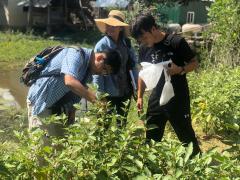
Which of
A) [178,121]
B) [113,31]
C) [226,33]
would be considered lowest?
[178,121]

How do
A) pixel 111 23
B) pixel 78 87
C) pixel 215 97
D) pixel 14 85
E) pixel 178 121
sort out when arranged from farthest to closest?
pixel 14 85, pixel 215 97, pixel 111 23, pixel 178 121, pixel 78 87

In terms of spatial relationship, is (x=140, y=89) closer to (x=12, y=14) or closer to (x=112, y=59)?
(x=112, y=59)

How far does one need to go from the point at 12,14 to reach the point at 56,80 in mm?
21298

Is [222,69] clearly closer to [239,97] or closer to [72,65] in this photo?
[239,97]

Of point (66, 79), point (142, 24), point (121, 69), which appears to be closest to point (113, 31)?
point (121, 69)

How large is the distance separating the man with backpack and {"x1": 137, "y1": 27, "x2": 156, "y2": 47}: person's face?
459mm

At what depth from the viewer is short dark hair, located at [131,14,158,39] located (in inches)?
146

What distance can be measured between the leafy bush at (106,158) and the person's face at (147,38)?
4.14ft

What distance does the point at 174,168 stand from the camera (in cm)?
233

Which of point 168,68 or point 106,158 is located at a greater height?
point 168,68

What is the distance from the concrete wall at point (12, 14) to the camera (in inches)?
938

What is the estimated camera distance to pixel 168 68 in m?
3.88

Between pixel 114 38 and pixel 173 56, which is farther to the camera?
pixel 114 38

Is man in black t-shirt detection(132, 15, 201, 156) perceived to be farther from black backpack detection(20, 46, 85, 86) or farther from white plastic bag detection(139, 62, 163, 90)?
black backpack detection(20, 46, 85, 86)
